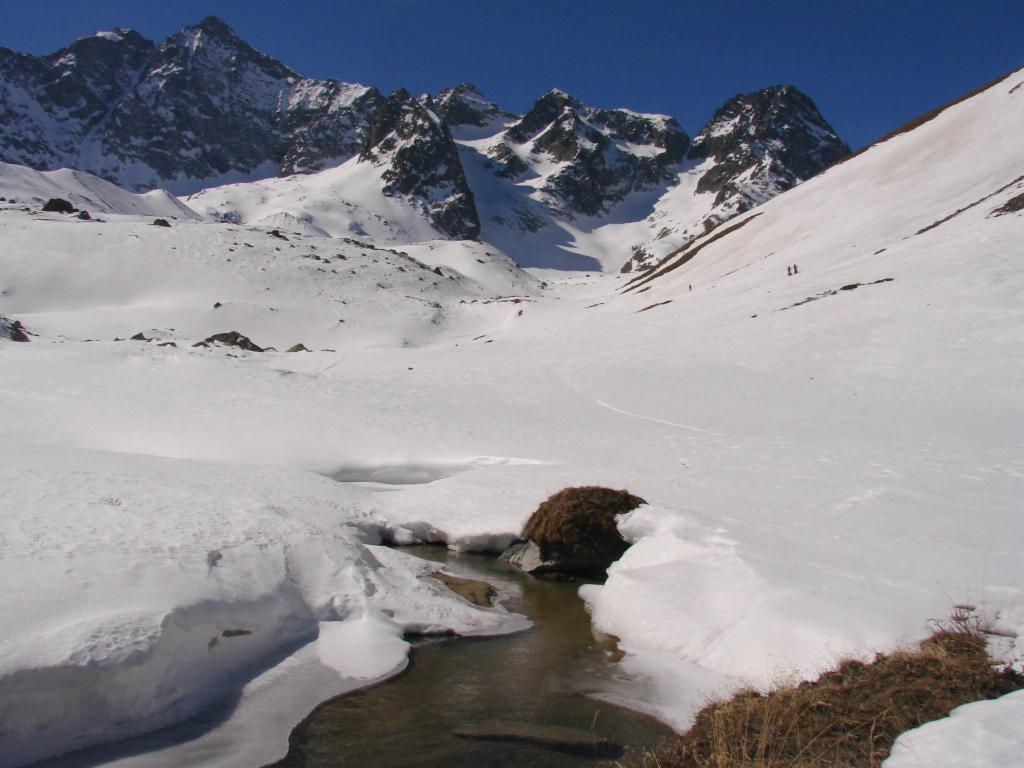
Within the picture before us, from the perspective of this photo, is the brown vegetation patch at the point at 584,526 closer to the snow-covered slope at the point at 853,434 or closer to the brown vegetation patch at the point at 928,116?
the snow-covered slope at the point at 853,434

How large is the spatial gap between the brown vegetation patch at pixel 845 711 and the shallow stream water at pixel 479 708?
908 mm

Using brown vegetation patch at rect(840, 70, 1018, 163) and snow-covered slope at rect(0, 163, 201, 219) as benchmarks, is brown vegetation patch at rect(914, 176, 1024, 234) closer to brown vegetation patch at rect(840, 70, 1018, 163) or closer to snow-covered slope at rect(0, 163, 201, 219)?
brown vegetation patch at rect(840, 70, 1018, 163)

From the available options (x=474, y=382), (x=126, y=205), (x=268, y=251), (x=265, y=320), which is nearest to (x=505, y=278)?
(x=268, y=251)

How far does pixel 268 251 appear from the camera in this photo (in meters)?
66.2

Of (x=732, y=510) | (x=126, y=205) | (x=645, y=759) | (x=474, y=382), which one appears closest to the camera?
(x=645, y=759)

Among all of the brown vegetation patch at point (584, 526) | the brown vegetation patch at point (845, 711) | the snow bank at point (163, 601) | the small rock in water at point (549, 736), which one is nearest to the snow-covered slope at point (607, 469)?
the snow bank at point (163, 601)

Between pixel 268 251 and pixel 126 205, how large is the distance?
2357 inches

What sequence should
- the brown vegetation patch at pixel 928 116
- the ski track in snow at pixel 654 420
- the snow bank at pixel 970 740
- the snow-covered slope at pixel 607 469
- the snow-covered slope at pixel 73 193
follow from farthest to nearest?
the snow-covered slope at pixel 73 193 < the brown vegetation patch at pixel 928 116 < the ski track in snow at pixel 654 420 < the snow-covered slope at pixel 607 469 < the snow bank at pixel 970 740

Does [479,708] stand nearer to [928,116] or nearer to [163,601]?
[163,601]

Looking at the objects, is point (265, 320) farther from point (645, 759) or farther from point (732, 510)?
point (645, 759)

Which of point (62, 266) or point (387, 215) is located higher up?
point (387, 215)

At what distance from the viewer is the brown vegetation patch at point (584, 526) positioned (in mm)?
11695

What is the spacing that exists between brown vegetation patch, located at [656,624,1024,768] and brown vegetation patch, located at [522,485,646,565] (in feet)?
18.1

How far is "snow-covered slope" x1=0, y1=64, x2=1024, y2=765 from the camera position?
22.9 ft
